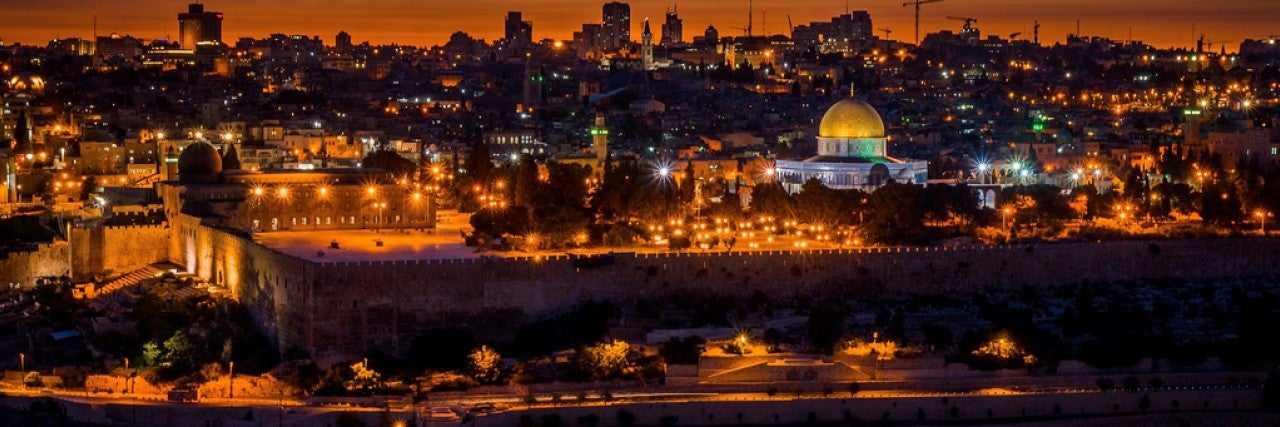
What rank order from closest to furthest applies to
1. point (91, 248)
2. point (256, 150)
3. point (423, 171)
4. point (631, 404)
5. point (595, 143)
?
point (631, 404)
point (91, 248)
point (423, 171)
point (256, 150)
point (595, 143)

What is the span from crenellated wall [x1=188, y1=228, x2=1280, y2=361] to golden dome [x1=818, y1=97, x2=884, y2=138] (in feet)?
37.6

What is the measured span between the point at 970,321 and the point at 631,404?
314 inches

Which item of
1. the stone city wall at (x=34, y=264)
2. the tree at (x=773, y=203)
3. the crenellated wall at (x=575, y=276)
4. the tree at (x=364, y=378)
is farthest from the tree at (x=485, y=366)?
the tree at (x=773, y=203)

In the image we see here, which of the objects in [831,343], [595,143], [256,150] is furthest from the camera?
[595,143]

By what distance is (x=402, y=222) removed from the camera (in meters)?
46.2

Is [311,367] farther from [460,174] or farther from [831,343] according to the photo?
[460,174]

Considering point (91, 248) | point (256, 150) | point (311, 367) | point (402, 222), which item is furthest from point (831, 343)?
point (256, 150)

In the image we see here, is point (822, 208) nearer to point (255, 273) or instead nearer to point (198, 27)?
point (255, 273)

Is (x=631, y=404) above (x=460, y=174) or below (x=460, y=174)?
below

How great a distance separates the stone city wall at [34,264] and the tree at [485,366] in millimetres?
10940

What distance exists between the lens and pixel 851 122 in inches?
2149

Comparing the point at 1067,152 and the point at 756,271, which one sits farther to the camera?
the point at 1067,152

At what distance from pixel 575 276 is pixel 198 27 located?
295 ft

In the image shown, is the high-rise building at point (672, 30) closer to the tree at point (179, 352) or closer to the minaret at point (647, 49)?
the minaret at point (647, 49)
